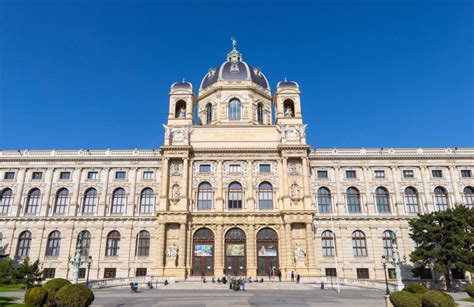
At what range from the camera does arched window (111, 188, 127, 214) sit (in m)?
47.4

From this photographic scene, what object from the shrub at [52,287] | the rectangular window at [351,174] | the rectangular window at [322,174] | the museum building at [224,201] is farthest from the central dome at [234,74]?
the shrub at [52,287]

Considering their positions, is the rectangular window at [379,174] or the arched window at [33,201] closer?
the arched window at [33,201]

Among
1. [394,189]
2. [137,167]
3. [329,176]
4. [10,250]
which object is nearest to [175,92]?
[137,167]

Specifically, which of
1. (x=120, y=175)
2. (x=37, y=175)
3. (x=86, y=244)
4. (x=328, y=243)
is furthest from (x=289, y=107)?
(x=37, y=175)

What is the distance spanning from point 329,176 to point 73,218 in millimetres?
35459

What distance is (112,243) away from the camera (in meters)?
45.9

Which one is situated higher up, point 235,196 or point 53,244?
point 235,196

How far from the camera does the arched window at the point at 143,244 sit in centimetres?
4536

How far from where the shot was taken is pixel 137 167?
49000 millimetres

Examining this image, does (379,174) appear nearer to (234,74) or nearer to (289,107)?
(289,107)

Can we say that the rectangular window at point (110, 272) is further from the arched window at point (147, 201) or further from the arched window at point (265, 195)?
the arched window at point (265, 195)

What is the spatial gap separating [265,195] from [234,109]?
16.2 m

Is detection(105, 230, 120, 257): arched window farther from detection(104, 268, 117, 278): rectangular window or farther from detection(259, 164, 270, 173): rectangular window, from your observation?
detection(259, 164, 270, 173): rectangular window

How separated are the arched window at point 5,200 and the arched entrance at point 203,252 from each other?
2650cm
